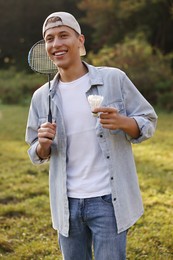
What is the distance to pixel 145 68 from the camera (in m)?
17.5

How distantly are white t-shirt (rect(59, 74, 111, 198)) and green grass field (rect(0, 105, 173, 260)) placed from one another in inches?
77.1

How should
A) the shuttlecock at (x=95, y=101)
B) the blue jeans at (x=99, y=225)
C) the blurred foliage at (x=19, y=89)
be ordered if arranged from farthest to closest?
the blurred foliage at (x=19, y=89)
the blue jeans at (x=99, y=225)
the shuttlecock at (x=95, y=101)

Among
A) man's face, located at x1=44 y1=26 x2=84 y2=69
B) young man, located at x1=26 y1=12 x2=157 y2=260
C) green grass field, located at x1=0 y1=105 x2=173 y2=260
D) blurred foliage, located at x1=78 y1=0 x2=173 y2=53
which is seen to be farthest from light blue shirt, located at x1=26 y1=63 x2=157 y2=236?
blurred foliage, located at x1=78 y1=0 x2=173 y2=53

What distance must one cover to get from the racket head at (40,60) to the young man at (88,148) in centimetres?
20

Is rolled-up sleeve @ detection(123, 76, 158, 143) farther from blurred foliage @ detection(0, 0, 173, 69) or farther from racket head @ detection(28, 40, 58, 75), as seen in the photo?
blurred foliage @ detection(0, 0, 173, 69)

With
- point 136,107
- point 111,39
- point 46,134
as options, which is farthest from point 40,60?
point 111,39

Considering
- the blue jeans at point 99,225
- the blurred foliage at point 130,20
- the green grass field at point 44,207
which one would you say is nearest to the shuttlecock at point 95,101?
the blue jeans at point 99,225

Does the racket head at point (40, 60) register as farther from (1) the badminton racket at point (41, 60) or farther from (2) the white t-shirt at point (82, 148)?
(2) the white t-shirt at point (82, 148)

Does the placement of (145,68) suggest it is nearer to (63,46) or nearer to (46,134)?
(63,46)

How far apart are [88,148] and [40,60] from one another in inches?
27.0

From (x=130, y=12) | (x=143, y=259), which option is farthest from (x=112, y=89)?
(x=130, y=12)

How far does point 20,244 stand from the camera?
4.65 metres

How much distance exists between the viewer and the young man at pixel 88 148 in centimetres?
252

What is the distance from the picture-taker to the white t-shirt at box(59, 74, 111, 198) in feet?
8.32
